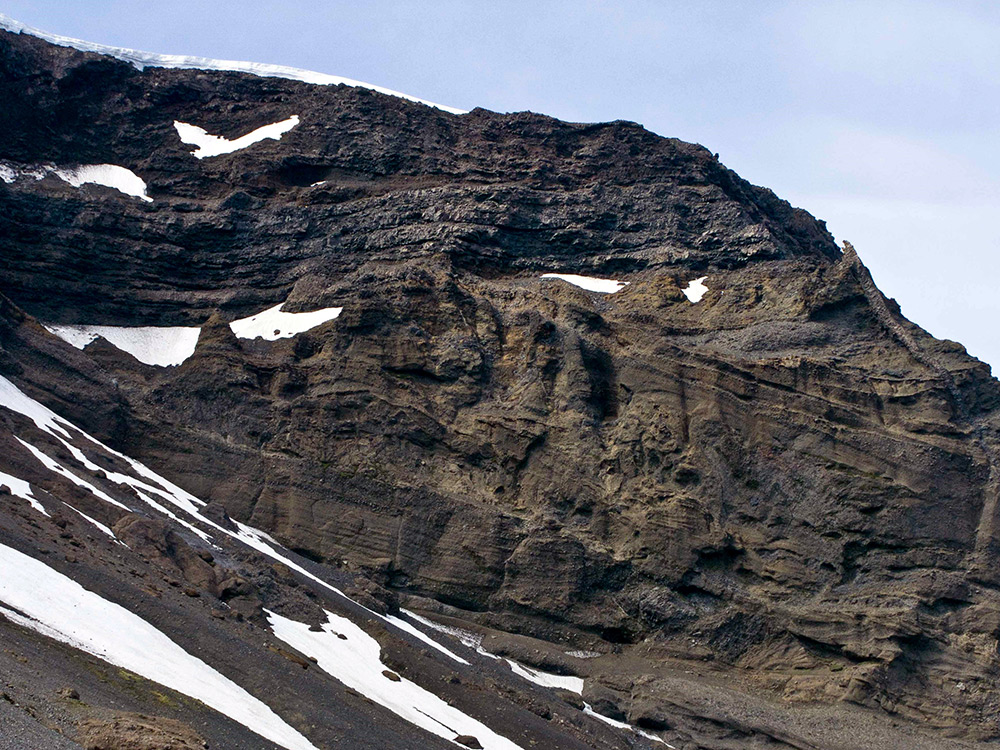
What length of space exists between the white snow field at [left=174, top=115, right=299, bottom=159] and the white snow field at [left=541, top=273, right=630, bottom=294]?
19.1 meters

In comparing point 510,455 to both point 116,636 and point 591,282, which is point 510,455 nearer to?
point 591,282

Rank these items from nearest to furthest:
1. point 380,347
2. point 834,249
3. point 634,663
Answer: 1. point 634,663
2. point 380,347
3. point 834,249

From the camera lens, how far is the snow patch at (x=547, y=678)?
38.8 meters

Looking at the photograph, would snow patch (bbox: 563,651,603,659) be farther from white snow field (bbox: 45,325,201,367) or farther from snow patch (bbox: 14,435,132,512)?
white snow field (bbox: 45,325,201,367)

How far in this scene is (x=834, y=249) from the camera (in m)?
76.3

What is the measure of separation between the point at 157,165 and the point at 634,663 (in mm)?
39044

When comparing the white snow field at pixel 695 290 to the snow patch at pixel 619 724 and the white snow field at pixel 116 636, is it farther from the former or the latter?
the white snow field at pixel 116 636

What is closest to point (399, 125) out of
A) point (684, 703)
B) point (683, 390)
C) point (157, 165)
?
point (157, 165)

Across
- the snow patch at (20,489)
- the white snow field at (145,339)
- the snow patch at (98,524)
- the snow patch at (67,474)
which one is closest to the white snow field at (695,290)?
the white snow field at (145,339)

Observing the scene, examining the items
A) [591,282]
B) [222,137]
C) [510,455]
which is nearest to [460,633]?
[510,455]

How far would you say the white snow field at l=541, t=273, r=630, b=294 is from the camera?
183ft

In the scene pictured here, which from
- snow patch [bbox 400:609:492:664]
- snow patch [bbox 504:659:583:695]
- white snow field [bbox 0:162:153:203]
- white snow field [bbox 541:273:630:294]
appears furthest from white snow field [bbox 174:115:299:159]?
snow patch [bbox 504:659:583:695]

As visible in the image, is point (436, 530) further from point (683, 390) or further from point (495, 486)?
point (683, 390)

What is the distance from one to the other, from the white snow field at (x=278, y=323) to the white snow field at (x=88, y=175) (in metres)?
10.7
